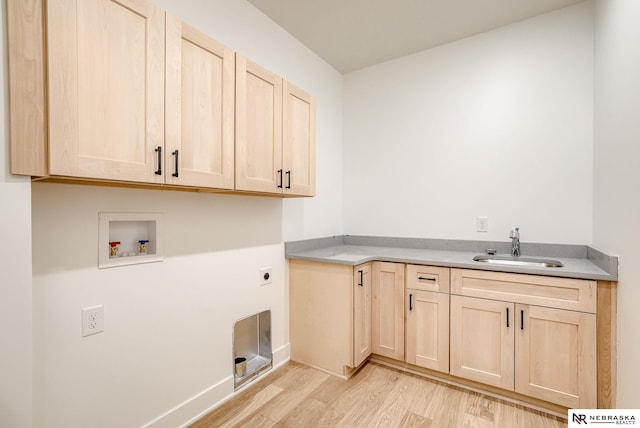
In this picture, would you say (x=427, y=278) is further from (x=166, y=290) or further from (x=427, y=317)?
(x=166, y=290)

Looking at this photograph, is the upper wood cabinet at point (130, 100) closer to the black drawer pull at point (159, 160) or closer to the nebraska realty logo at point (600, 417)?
the black drawer pull at point (159, 160)

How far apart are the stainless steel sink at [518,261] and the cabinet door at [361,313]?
2.72 ft

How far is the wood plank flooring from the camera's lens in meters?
1.82

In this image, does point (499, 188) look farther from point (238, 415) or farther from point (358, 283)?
point (238, 415)

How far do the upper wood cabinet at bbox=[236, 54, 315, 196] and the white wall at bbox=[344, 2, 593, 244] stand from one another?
0.96m

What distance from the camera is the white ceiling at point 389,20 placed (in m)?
2.20

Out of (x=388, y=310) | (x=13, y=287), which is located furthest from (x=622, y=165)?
(x=13, y=287)

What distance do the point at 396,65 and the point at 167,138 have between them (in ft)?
7.80

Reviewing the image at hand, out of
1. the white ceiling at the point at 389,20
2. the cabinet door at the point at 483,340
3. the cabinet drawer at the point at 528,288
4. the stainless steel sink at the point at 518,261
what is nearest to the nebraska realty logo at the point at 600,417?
the cabinet door at the point at 483,340

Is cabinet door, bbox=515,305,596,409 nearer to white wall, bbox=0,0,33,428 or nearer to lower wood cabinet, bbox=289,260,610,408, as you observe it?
lower wood cabinet, bbox=289,260,610,408

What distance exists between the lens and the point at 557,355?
1823mm

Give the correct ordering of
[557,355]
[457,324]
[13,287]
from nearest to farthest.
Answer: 1. [13,287]
2. [557,355]
3. [457,324]

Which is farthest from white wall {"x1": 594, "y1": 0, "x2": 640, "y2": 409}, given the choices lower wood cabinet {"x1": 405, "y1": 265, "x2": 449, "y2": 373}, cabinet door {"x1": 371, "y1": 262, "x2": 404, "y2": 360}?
cabinet door {"x1": 371, "y1": 262, "x2": 404, "y2": 360}

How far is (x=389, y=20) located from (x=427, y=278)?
198 cm
